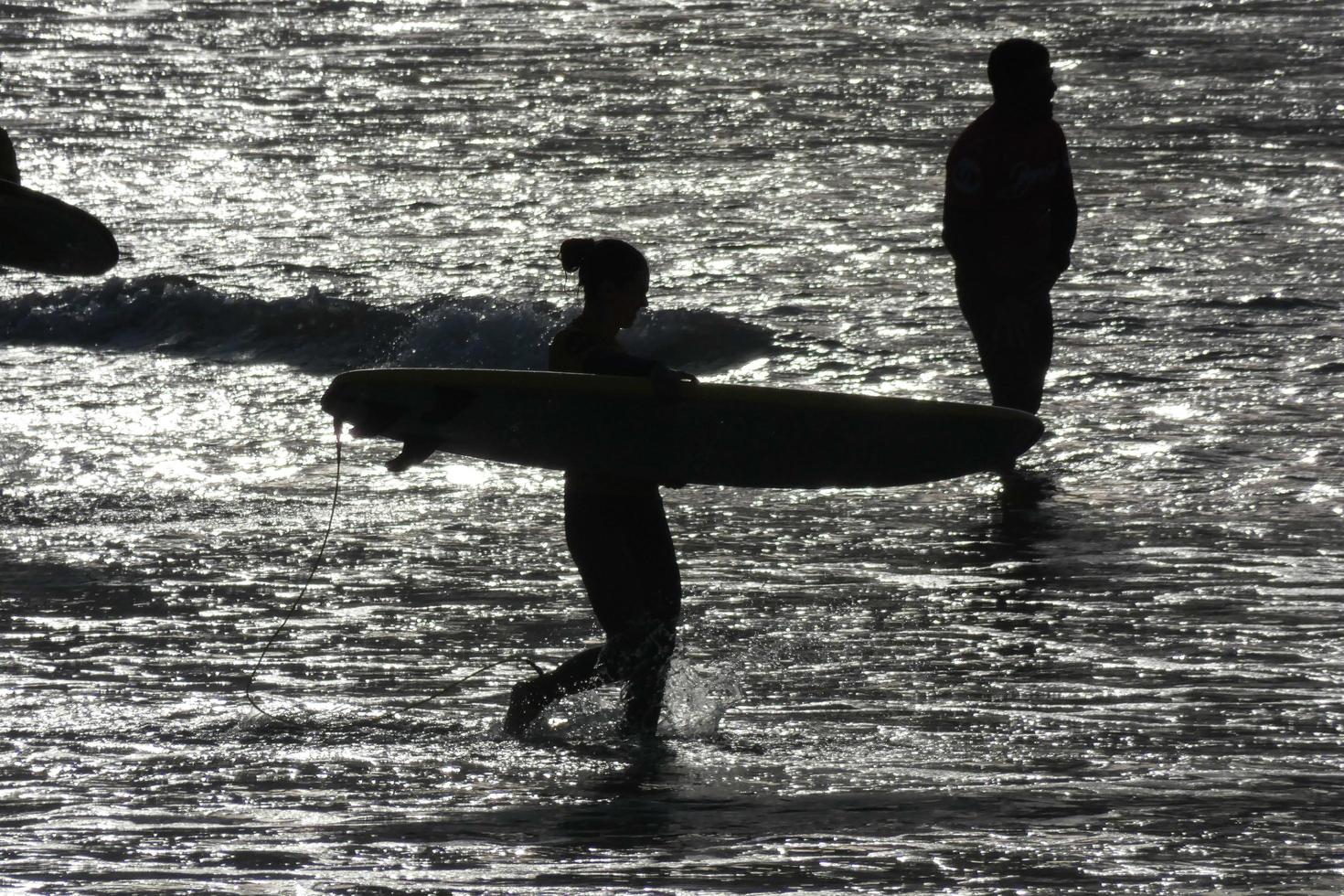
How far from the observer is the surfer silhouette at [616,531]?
4938 millimetres

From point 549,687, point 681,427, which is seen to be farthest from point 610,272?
point 549,687

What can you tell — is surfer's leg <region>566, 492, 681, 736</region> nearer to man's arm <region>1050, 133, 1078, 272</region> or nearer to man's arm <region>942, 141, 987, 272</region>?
A: man's arm <region>942, 141, 987, 272</region>

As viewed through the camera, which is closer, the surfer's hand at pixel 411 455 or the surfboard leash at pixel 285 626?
the surfer's hand at pixel 411 455

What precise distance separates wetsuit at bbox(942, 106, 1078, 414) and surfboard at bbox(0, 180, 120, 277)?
331 cm

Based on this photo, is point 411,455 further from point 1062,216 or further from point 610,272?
point 1062,216

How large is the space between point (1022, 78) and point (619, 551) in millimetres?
3495

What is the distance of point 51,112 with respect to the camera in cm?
1864

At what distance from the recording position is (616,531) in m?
5.02

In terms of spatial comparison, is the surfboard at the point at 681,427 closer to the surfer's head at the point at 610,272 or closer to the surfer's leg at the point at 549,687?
the surfer's head at the point at 610,272

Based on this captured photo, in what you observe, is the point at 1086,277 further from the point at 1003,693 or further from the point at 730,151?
the point at 1003,693

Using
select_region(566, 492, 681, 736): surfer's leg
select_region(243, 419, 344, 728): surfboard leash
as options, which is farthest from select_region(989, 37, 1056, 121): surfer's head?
select_region(566, 492, 681, 736): surfer's leg

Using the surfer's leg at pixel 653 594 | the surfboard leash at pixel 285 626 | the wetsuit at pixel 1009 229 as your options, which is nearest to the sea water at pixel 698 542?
the surfboard leash at pixel 285 626

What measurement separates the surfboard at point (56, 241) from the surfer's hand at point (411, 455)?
62.7 inches

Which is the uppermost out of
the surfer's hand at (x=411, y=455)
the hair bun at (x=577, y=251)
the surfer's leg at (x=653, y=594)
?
the hair bun at (x=577, y=251)
